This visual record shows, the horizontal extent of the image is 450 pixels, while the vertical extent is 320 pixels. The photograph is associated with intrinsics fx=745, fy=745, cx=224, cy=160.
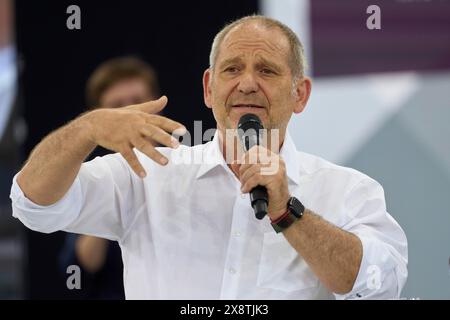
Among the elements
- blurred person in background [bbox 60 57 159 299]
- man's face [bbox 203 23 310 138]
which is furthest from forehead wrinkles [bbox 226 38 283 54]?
blurred person in background [bbox 60 57 159 299]

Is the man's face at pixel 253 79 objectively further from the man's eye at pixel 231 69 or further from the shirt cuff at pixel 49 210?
the shirt cuff at pixel 49 210

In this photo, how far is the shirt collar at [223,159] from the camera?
1.70 m

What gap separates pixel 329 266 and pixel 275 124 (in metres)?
0.35

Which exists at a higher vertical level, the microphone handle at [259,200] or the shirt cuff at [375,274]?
the microphone handle at [259,200]

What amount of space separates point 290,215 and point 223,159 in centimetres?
32

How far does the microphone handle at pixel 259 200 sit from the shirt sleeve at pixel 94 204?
0.39 metres

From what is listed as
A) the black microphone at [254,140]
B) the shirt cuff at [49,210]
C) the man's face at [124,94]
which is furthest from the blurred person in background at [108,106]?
the black microphone at [254,140]

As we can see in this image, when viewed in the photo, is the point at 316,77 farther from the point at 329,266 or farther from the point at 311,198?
the point at 329,266

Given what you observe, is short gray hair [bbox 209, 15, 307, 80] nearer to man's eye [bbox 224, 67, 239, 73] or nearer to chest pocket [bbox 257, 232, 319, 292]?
man's eye [bbox 224, 67, 239, 73]

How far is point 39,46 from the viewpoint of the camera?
8.66 ft

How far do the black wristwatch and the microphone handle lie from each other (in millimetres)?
92

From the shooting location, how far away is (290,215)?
1449 mm

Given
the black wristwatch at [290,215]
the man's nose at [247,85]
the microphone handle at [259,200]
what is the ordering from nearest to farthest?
the microphone handle at [259,200], the black wristwatch at [290,215], the man's nose at [247,85]

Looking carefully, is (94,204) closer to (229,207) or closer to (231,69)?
(229,207)
